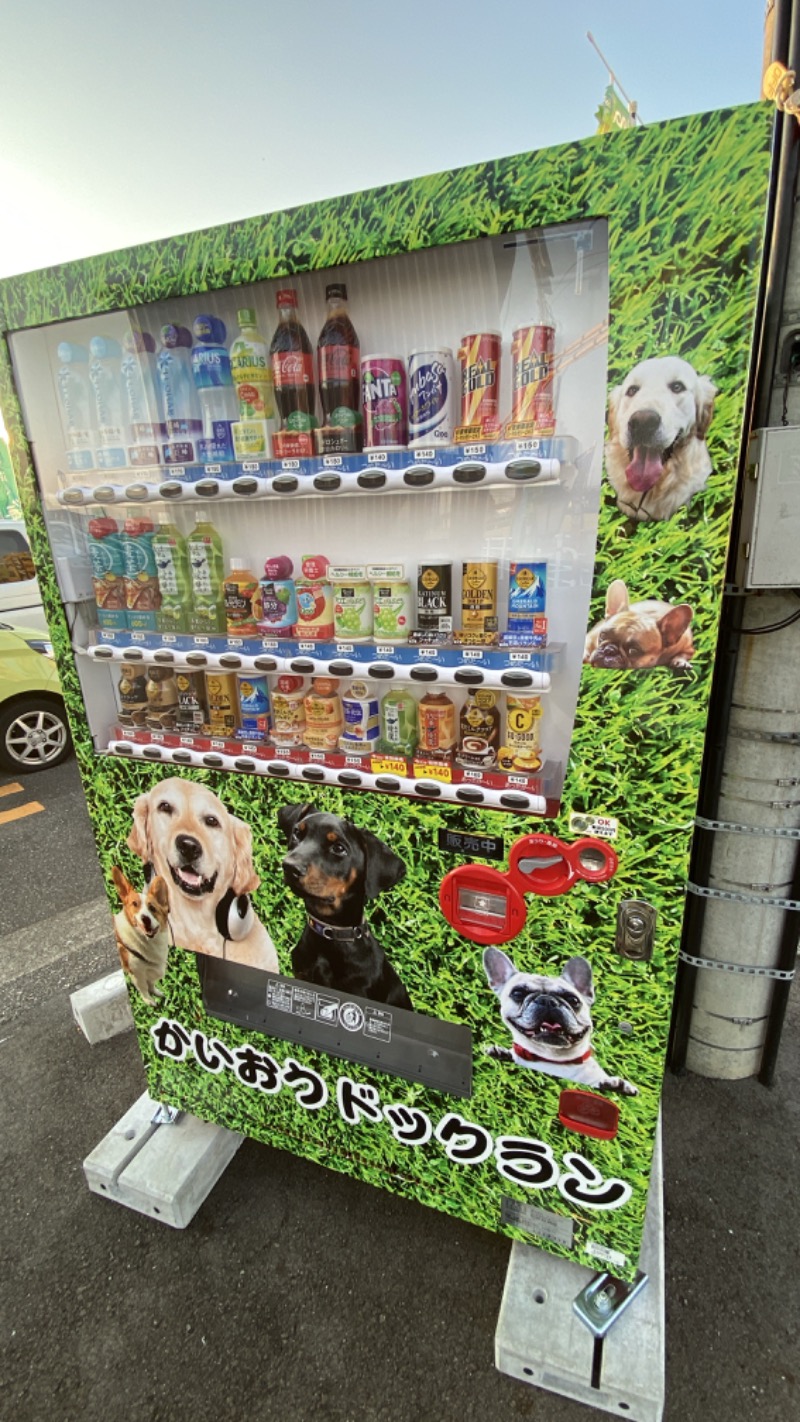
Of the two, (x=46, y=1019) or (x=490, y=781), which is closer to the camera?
(x=490, y=781)

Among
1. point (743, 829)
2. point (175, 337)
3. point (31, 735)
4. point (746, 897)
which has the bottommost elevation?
point (31, 735)

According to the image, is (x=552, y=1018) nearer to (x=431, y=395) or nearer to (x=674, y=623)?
(x=674, y=623)

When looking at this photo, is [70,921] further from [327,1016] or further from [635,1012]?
[635,1012]

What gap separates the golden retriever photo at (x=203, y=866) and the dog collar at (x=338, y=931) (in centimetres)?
17

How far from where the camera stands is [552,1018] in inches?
58.9

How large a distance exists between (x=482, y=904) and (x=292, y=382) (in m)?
1.21

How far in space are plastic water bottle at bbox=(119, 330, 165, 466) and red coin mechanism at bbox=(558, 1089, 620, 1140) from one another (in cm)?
182

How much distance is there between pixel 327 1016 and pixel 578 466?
1.47 metres

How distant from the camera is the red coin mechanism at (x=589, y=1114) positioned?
59.6 inches

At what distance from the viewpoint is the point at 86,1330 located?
68.8 inches

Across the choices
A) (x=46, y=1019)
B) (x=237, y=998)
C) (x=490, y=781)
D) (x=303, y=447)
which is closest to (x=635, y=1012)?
(x=490, y=781)

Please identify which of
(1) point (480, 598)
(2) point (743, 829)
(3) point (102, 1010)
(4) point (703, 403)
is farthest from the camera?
(3) point (102, 1010)

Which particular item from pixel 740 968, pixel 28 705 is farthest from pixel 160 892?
pixel 28 705

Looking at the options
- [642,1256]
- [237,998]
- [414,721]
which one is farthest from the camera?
[237,998]
